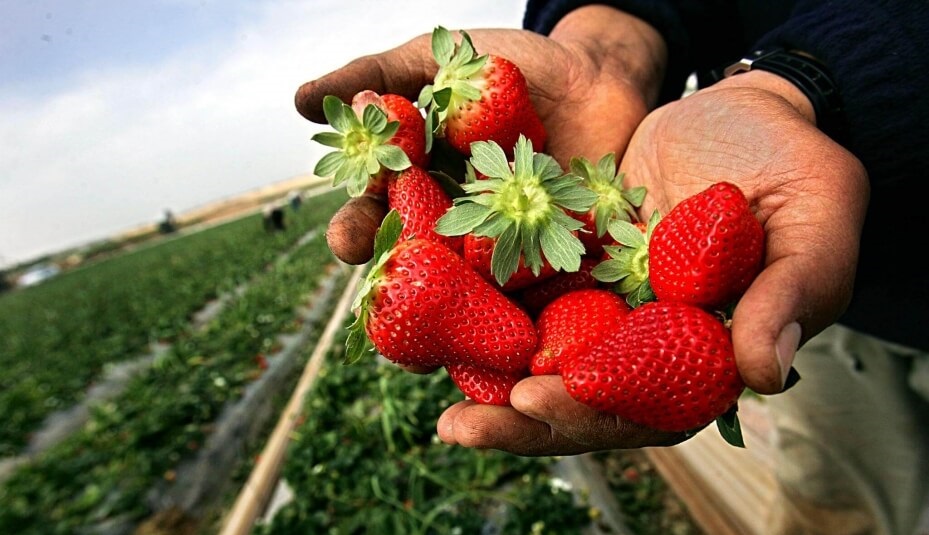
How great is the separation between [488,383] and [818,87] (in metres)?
1.00

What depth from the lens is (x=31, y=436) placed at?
579 centimetres

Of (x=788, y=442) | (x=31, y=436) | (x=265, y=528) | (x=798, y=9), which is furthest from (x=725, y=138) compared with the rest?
(x=31, y=436)

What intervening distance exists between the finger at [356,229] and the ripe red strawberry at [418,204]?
3.3 inches

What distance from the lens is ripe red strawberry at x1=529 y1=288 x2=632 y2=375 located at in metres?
1.15

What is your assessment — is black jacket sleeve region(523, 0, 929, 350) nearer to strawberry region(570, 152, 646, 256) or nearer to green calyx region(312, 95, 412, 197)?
strawberry region(570, 152, 646, 256)

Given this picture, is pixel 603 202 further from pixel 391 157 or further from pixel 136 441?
pixel 136 441

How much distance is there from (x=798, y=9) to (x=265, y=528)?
3195 millimetres

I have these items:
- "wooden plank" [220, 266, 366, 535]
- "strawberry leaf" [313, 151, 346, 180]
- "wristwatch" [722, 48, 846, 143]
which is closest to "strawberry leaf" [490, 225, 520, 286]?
"strawberry leaf" [313, 151, 346, 180]

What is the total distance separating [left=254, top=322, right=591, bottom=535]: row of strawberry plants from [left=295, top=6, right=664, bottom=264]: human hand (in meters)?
1.79

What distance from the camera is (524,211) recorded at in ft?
3.90

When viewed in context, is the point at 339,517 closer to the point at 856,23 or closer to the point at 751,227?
the point at 751,227

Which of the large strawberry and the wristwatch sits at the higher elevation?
the wristwatch

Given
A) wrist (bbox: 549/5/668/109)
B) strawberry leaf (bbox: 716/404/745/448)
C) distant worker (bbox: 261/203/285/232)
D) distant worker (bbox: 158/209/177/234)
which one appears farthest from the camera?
distant worker (bbox: 158/209/177/234)

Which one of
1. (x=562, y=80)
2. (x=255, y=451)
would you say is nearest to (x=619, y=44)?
(x=562, y=80)
